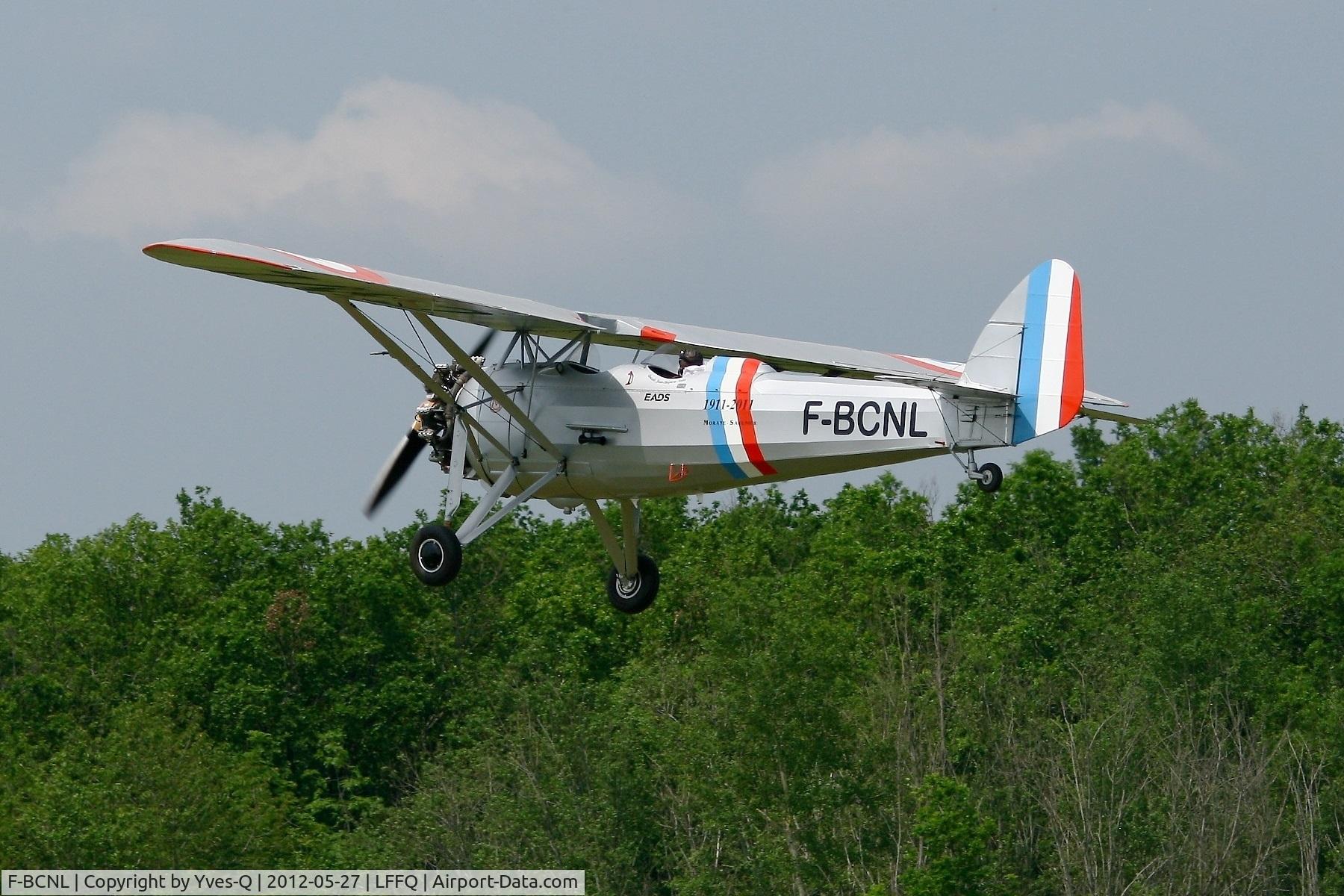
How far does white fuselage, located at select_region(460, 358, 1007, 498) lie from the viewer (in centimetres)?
2047

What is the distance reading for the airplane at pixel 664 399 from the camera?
2017cm

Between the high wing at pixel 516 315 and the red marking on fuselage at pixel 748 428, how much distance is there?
1.04 metres

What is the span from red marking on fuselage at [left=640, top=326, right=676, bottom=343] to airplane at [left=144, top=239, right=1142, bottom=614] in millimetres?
52

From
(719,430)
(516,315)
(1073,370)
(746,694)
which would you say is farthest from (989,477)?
(746,694)

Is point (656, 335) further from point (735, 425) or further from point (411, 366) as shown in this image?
point (411, 366)

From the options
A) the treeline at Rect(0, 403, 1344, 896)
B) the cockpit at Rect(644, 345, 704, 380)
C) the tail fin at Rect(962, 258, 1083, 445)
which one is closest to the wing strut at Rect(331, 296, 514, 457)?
the cockpit at Rect(644, 345, 704, 380)

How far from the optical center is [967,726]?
4253cm

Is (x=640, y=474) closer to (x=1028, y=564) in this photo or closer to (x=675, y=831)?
(x=675, y=831)

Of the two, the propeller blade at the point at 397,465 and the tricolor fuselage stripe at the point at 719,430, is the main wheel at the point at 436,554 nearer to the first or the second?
the propeller blade at the point at 397,465

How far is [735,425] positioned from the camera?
2089cm

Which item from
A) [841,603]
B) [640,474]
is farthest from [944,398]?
[841,603]
